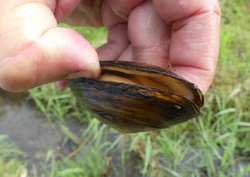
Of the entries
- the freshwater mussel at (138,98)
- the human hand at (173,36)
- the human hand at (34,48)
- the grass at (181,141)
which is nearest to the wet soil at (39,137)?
the grass at (181,141)

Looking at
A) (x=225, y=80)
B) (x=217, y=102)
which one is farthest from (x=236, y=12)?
(x=217, y=102)

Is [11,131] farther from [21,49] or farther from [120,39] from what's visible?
[21,49]

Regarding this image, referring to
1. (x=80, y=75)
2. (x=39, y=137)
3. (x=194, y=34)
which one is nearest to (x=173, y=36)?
(x=194, y=34)

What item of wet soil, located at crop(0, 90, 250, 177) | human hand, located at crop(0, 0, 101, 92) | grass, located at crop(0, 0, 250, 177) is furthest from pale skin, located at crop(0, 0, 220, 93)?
wet soil, located at crop(0, 90, 250, 177)

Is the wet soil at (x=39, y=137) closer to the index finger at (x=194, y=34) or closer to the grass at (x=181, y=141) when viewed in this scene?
the grass at (x=181, y=141)

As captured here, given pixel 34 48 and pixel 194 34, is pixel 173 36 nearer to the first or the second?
pixel 194 34

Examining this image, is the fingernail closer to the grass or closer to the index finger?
the index finger
